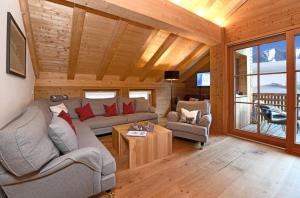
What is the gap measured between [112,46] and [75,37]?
0.77 metres

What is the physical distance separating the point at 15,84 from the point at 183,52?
4.05 m

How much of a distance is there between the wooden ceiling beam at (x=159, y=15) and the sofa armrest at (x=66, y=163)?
6.03 ft

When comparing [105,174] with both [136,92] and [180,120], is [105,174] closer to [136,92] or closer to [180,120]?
[180,120]

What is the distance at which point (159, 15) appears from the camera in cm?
261

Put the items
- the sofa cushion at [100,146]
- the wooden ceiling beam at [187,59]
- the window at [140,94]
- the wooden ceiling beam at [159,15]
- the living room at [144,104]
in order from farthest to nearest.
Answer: the window at [140,94]
the wooden ceiling beam at [187,59]
the wooden ceiling beam at [159,15]
the sofa cushion at [100,146]
the living room at [144,104]

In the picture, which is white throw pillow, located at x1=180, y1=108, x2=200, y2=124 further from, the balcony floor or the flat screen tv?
the flat screen tv

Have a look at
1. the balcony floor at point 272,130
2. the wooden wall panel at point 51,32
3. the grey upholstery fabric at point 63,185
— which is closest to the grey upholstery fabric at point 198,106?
the balcony floor at point 272,130

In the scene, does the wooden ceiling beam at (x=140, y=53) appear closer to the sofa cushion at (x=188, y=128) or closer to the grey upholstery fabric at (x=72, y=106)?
the grey upholstery fabric at (x=72, y=106)

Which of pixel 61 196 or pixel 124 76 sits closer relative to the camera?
pixel 61 196

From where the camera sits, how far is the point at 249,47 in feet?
Answer: 11.2

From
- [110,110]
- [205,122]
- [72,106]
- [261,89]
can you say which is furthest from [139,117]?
[261,89]

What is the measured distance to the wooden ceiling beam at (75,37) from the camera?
273cm

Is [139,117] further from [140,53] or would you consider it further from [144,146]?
[144,146]

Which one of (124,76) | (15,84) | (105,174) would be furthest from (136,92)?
(105,174)
